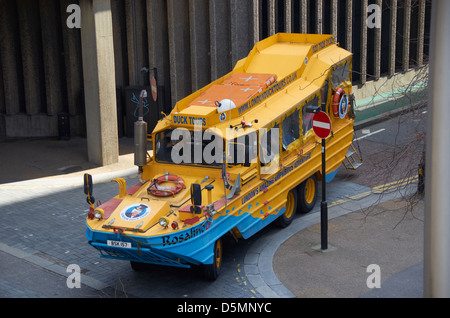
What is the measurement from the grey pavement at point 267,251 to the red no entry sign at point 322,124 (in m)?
1.87

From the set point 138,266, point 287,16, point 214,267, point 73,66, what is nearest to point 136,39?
point 73,66

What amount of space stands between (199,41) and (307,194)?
8.86m

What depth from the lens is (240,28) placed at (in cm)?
2236

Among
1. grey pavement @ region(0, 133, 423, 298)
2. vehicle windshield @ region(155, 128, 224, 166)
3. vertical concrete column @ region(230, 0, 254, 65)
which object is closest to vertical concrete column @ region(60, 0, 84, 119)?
vertical concrete column @ region(230, 0, 254, 65)

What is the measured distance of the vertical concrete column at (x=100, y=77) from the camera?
19.0 m

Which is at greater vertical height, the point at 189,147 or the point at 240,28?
the point at 240,28

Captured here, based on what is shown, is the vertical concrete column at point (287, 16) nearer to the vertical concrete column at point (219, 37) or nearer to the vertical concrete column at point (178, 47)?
the vertical concrete column at point (219, 37)

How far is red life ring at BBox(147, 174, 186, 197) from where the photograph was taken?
11969mm

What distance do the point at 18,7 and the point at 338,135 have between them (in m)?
12.5

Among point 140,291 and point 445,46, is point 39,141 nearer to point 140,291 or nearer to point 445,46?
point 140,291

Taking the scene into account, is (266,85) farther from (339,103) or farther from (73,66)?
(73,66)

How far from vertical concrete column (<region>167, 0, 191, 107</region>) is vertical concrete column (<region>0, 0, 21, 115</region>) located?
5449mm

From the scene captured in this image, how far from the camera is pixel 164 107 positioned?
23094 millimetres

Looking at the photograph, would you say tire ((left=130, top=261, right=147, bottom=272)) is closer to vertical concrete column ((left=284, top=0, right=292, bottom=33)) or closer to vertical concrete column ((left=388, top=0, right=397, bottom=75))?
vertical concrete column ((left=284, top=0, right=292, bottom=33))
